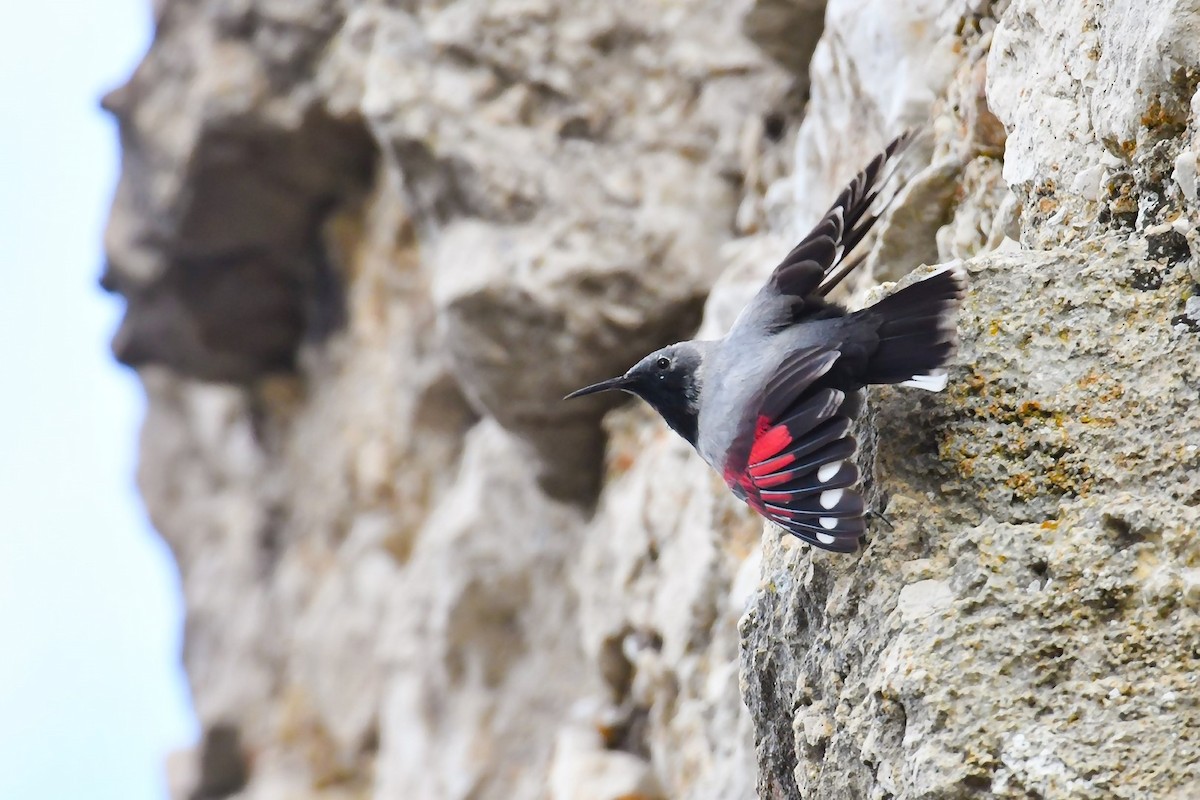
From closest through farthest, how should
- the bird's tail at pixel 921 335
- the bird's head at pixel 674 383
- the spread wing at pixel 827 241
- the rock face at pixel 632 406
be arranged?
the rock face at pixel 632 406 → the bird's tail at pixel 921 335 → the spread wing at pixel 827 241 → the bird's head at pixel 674 383

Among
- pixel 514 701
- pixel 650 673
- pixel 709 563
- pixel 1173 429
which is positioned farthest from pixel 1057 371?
pixel 514 701

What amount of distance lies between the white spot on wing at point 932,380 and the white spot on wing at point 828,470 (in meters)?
0.26

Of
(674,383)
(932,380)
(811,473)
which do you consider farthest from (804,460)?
(674,383)

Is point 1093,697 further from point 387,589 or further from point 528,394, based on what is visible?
point 387,589

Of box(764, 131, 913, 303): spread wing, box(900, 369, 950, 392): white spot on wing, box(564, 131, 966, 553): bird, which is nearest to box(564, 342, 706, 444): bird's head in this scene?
box(564, 131, 966, 553): bird

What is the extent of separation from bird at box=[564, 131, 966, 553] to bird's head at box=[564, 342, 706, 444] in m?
0.09

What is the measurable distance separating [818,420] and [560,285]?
3.26 meters

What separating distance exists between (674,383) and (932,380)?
0.85 metres

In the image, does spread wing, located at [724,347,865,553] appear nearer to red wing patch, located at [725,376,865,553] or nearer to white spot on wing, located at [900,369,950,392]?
red wing patch, located at [725,376,865,553]

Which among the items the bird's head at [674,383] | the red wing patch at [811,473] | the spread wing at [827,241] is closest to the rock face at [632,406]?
the red wing patch at [811,473]

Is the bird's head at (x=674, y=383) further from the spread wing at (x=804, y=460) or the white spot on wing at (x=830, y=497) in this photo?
the white spot on wing at (x=830, y=497)

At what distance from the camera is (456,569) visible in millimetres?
6707

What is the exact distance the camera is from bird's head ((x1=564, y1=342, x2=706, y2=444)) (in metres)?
3.06

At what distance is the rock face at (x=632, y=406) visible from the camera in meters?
2.20
